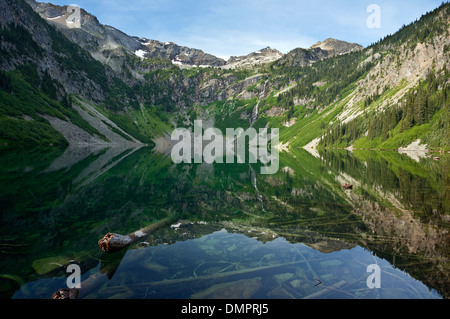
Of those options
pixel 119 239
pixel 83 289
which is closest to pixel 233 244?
pixel 119 239

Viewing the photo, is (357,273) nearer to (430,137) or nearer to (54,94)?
(430,137)

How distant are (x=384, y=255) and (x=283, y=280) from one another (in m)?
6.61

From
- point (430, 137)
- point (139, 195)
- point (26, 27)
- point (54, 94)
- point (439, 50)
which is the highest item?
point (26, 27)

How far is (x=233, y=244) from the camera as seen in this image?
16.5 metres

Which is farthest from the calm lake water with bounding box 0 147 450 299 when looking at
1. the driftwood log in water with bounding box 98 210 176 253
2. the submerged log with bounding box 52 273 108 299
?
the driftwood log in water with bounding box 98 210 176 253

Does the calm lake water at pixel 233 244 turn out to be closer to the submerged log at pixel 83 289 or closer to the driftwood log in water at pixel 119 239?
the submerged log at pixel 83 289

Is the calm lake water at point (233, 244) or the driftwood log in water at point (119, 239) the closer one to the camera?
the calm lake water at point (233, 244)

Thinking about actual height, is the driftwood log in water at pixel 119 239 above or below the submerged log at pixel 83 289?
above

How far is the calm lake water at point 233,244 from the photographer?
10.8 metres

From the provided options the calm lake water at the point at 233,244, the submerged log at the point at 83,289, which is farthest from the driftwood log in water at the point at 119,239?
the submerged log at the point at 83,289

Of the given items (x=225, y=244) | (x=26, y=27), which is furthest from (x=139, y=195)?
(x=26, y=27)

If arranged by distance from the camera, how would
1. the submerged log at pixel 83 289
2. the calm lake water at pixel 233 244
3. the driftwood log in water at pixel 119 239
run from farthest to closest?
the driftwood log in water at pixel 119 239, the calm lake water at pixel 233 244, the submerged log at pixel 83 289

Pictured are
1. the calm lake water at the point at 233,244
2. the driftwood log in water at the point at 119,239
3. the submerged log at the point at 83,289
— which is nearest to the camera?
the submerged log at the point at 83,289

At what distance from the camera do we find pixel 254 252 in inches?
586
